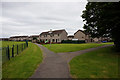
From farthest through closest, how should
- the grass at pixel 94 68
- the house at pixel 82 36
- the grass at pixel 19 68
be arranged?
the house at pixel 82 36 → the grass at pixel 19 68 → the grass at pixel 94 68

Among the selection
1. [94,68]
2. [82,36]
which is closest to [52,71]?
[94,68]

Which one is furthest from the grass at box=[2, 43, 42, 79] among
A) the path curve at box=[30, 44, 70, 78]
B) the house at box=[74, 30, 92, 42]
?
the house at box=[74, 30, 92, 42]

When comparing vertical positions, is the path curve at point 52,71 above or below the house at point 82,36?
below

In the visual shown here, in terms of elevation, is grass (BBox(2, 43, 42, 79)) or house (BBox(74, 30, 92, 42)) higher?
house (BBox(74, 30, 92, 42))

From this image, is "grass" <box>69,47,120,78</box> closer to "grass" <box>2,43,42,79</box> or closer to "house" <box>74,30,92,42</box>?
"grass" <box>2,43,42,79</box>

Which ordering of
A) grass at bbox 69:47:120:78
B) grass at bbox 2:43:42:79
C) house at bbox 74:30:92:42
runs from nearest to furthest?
A: grass at bbox 69:47:120:78 → grass at bbox 2:43:42:79 → house at bbox 74:30:92:42

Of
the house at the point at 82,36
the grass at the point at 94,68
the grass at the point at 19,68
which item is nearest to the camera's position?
the grass at the point at 94,68

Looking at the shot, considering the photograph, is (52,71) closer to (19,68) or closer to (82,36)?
(19,68)

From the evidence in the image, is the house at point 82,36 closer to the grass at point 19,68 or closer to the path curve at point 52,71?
the path curve at point 52,71

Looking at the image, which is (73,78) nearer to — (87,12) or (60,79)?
(60,79)

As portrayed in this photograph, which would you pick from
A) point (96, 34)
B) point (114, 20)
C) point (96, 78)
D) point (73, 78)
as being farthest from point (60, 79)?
point (96, 34)

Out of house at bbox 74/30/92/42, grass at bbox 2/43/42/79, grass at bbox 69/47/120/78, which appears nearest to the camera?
grass at bbox 69/47/120/78

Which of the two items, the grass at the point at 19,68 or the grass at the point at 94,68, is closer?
the grass at the point at 94,68

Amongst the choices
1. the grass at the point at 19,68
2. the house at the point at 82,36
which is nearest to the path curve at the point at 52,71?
the grass at the point at 19,68
